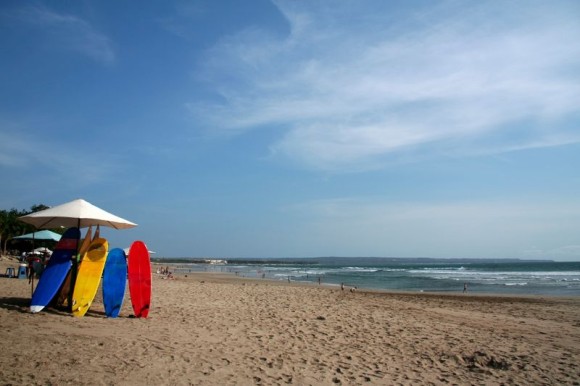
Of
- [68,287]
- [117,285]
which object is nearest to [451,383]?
[117,285]

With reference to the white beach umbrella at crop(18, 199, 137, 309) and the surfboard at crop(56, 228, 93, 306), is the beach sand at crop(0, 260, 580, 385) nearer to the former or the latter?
the surfboard at crop(56, 228, 93, 306)

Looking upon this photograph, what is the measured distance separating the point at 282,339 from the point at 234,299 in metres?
5.96

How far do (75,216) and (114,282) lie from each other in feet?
5.19

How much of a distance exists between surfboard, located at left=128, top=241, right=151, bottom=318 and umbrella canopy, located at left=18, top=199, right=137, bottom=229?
0.82 metres

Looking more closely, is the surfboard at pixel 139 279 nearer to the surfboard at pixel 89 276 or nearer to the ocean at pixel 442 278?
the surfboard at pixel 89 276

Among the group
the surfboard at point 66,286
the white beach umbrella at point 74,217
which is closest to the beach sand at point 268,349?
the surfboard at point 66,286

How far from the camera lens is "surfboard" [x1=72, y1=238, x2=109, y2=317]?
7.88 metres

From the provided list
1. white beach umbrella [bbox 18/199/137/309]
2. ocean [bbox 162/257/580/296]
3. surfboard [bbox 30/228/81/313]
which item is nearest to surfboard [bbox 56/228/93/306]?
white beach umbrella [bbox 18/199/137/309]

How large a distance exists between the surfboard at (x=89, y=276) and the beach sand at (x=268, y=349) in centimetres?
32

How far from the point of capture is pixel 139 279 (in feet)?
27.9

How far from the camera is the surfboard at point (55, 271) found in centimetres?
777

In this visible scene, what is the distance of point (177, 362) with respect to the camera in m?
5.30

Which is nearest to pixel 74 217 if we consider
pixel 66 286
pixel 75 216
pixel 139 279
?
pixel 75 216

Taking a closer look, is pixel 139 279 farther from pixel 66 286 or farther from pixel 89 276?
pixel 66 286
